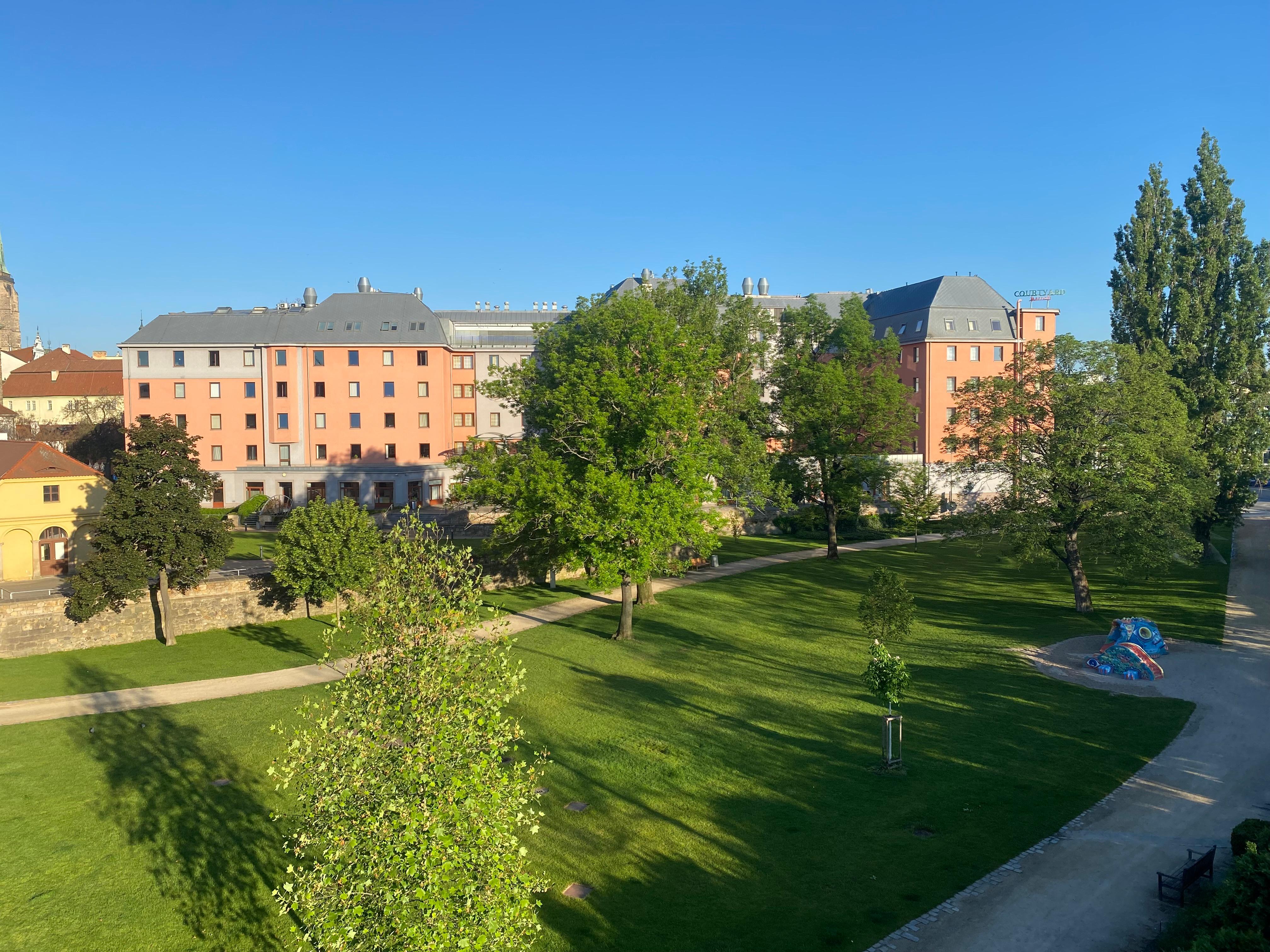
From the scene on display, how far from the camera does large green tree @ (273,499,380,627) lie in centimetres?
3431

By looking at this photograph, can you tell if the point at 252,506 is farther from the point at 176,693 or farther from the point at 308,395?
the point at 176,693

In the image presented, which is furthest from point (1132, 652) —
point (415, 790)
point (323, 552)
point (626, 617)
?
point (323, 552)

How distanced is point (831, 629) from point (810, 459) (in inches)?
782

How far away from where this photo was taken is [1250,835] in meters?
13.8

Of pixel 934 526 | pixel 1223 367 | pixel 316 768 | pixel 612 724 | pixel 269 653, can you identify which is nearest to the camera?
pixel 316 768

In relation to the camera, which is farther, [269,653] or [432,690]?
[269,653]

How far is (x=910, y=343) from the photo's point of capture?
227ft

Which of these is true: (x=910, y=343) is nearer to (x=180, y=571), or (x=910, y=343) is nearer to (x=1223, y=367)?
(x=1223, y=367)

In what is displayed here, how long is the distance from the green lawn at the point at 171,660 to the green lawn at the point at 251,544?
5.93m

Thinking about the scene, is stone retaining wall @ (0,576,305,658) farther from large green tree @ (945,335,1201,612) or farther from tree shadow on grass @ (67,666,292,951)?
large green tree @ (945,335,1201,612)

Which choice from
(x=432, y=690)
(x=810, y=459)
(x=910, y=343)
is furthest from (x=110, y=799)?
(x=910, y=343)

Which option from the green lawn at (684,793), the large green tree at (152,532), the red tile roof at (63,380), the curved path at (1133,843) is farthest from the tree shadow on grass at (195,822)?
the red tile roof at (63,380)

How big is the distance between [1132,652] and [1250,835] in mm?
14619

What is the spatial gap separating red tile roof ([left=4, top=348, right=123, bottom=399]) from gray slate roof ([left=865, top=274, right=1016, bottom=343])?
9164cm
